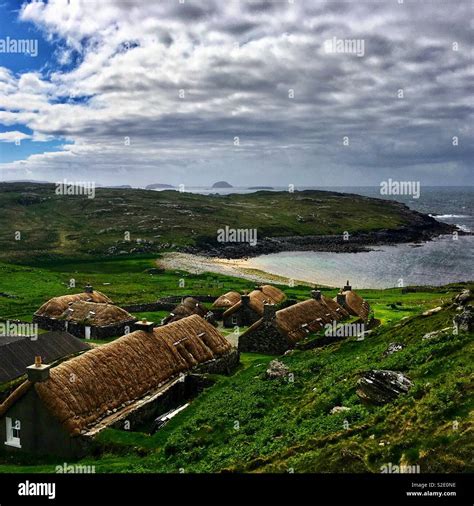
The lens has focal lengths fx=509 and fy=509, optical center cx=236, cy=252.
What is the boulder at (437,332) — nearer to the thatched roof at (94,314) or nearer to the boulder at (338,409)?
the boulder at (338,409)

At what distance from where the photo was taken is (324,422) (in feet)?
63.0

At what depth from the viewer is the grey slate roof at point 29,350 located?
130 ft

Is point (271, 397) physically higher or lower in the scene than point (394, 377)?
lower

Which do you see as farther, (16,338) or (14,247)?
(14,247)

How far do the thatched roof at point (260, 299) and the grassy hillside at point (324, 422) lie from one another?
943 inches

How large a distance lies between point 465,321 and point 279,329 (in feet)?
73.8

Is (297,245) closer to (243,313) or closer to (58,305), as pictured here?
(243,313)

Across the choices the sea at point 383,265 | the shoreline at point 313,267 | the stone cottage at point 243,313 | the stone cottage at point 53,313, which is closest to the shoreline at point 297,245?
the shoreline at point 313,267

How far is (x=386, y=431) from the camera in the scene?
16047 millimetres

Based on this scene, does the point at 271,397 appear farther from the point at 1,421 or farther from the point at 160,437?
the point at 1,421

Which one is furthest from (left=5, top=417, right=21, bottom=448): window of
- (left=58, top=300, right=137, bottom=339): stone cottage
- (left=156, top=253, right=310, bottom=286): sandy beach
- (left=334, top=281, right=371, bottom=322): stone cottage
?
(left=156, top=253, right=310, bottom=286): sandy beach

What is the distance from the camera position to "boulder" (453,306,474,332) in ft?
77.5
